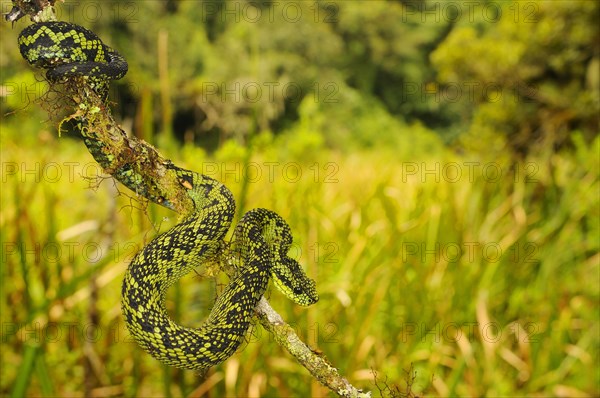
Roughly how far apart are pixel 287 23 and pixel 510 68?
1104 inches

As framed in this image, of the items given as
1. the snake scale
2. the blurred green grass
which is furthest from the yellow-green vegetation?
the snake scale

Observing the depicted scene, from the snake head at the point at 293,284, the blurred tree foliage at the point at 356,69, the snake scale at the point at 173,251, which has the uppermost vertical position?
the snake scale at the point at 173,251

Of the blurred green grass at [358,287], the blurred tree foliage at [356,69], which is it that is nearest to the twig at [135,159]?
the blurred green grass at [358,287]

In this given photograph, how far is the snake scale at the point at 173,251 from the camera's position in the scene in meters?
1.28

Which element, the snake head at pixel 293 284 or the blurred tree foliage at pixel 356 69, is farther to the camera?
the blurred tree foliage at pixel 356 69

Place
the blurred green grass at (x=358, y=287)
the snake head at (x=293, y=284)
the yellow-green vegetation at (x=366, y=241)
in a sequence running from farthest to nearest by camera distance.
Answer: the blurred green grass at (x=358, y=287), the yellow-green vegetation at (x=366, y=241), the snake head at (x=293, y=284)

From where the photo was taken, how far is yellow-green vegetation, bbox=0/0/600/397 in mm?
4066

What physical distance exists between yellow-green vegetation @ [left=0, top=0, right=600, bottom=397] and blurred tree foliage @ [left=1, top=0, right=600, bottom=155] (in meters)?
0.07

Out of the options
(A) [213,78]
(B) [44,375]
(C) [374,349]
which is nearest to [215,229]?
(B) [44,375]

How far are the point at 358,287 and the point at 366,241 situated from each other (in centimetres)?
92

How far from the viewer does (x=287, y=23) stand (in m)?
37.8

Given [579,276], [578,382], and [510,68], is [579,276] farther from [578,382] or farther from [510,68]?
[510,68]

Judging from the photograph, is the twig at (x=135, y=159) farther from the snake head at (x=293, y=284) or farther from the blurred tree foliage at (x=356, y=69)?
the blurred tree foliage at (x=356, y=69)

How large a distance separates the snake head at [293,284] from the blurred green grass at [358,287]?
1.49 meters
